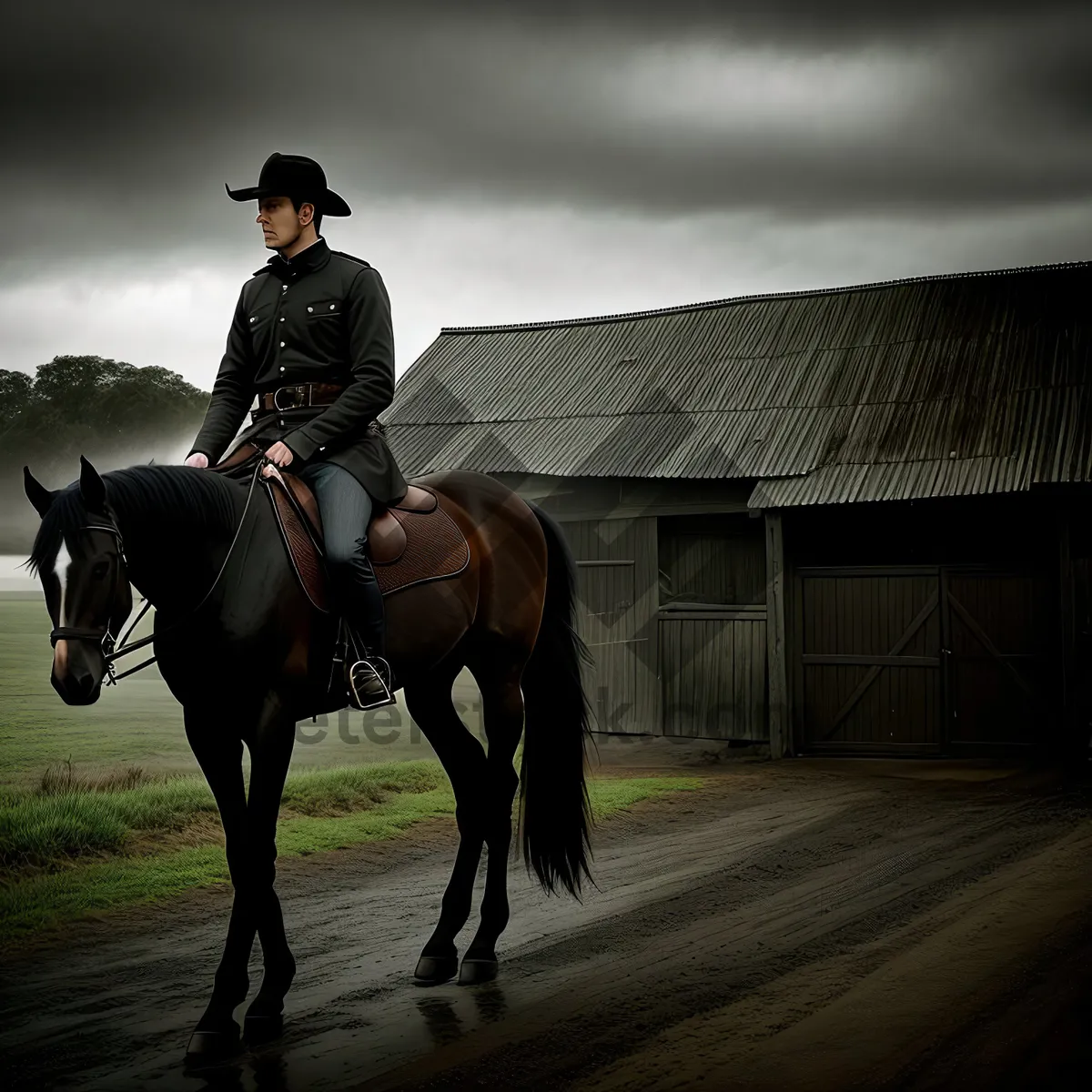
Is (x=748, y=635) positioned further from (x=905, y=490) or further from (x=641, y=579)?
(x=905, y=490)

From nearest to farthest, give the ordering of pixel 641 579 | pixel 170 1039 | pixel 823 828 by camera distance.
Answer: pixel 170 1039
pixel 823 828
pixel 641 579

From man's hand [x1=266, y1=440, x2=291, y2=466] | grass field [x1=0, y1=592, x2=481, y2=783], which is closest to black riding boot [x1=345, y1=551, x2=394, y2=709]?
man's hand [x1=266, y1=440, x2=291, y2=466]

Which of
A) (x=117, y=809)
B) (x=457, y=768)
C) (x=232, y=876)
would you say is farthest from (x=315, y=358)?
(x=117, y=809)

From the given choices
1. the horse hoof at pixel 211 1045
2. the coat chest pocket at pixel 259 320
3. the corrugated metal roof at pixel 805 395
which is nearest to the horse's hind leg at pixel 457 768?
the horse hoof at pixel 211 1045

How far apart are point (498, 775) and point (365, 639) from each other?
113 cm

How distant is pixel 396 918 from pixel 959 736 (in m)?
9.61

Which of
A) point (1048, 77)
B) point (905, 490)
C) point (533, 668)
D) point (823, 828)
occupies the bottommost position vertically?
point (823, 828)

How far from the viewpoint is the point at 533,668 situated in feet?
18.5

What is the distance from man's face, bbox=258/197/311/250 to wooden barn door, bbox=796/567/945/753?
35.2 ft

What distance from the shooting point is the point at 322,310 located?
15.1 ft

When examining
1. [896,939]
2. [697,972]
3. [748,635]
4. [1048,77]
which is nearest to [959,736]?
[748,635]

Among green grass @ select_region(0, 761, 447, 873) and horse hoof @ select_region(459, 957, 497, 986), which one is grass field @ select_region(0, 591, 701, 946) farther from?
horse hoof @ select_region(459, 957, 497, 986)

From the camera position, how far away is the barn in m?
13.3

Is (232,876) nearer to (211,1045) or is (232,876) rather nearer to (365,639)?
(211,1045)
